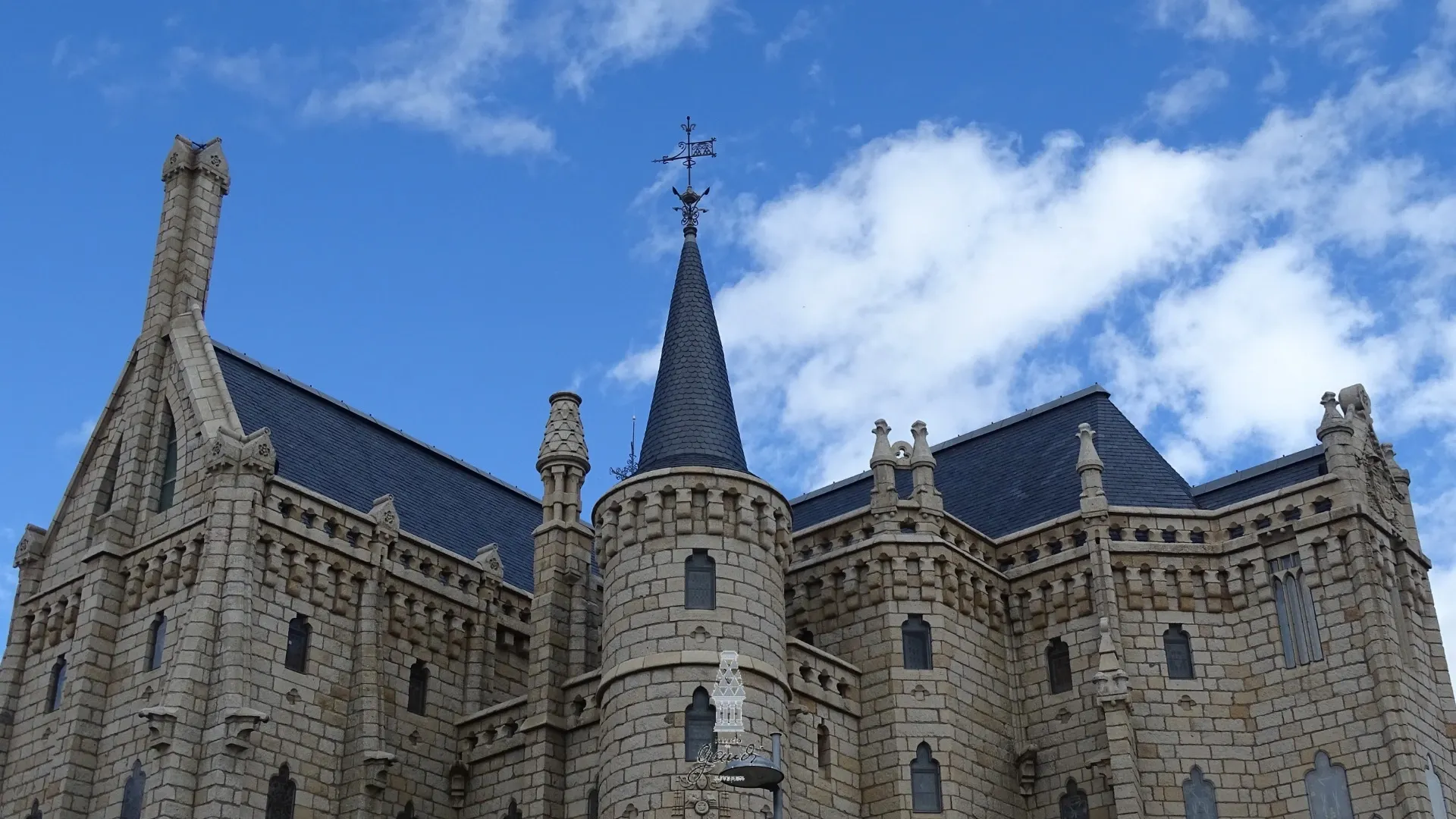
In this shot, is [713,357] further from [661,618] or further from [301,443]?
[301,443]

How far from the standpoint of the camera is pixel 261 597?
4016 cm

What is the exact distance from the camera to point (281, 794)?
38750 millimetres

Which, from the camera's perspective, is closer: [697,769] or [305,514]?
[697,769]

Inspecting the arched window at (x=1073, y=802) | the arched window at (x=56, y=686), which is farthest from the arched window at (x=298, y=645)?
the arched window at (x=1073, y=802)

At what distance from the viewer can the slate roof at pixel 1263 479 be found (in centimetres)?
4334

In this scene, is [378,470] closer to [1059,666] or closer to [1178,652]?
[1059,666]

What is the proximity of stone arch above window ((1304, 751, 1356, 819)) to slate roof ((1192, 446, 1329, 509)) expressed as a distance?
704 cm

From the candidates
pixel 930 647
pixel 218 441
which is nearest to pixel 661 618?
pixel 930 647

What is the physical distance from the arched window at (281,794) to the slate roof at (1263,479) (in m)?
22.3

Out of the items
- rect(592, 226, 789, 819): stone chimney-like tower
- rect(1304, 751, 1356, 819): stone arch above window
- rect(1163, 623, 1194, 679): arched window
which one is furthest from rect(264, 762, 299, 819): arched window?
rect(1304, 751, 1356, 819): stone arch above window

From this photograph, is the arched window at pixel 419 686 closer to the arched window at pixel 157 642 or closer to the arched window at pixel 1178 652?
the arched window at pixel 157 642

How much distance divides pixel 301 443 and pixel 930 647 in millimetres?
16431

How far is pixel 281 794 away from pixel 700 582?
986 cm

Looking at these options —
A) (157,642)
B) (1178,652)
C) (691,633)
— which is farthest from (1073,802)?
(157,642)
